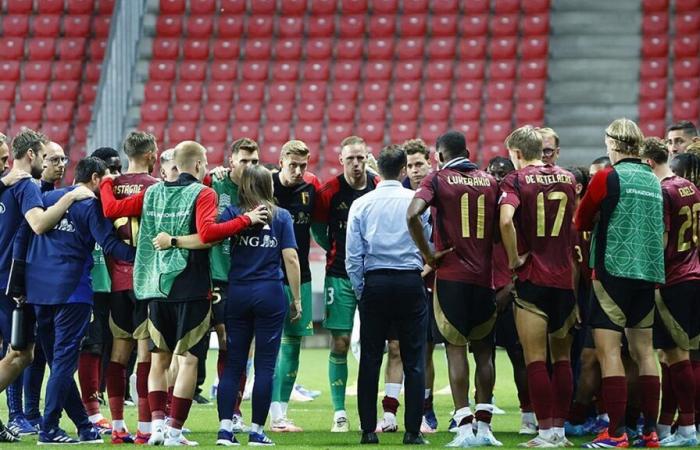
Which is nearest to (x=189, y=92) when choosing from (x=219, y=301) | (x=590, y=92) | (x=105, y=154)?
(x=590, y=92)

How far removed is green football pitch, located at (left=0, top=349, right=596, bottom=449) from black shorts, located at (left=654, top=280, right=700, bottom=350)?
1.03 metres

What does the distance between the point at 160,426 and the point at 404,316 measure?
1.85 meters

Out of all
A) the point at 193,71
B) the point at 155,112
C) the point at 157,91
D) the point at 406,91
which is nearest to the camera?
the point at 406,91

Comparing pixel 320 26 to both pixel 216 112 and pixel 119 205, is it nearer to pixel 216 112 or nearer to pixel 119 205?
pixel 216 112

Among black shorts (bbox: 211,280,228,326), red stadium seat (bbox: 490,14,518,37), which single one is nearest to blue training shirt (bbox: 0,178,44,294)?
black shorts (bbox: 211,280,228,326)

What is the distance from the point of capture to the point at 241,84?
24.2 meters

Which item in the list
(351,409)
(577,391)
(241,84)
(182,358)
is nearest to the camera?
(182,358)

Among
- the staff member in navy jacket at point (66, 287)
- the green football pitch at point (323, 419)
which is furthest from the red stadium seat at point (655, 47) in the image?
the staff member in navy jacket at point (66, 287)

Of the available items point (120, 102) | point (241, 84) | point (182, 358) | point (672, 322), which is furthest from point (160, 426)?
point (241, 84)

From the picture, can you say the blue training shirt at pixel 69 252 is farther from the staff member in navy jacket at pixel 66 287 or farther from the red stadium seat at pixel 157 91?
the red stadium seat at pixel 157 91

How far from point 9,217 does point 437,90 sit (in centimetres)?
1450

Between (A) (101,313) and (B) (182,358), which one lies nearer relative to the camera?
(B) (182,358)

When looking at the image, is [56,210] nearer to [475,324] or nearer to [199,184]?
[199,184]

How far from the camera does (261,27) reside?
24781 millimetres
